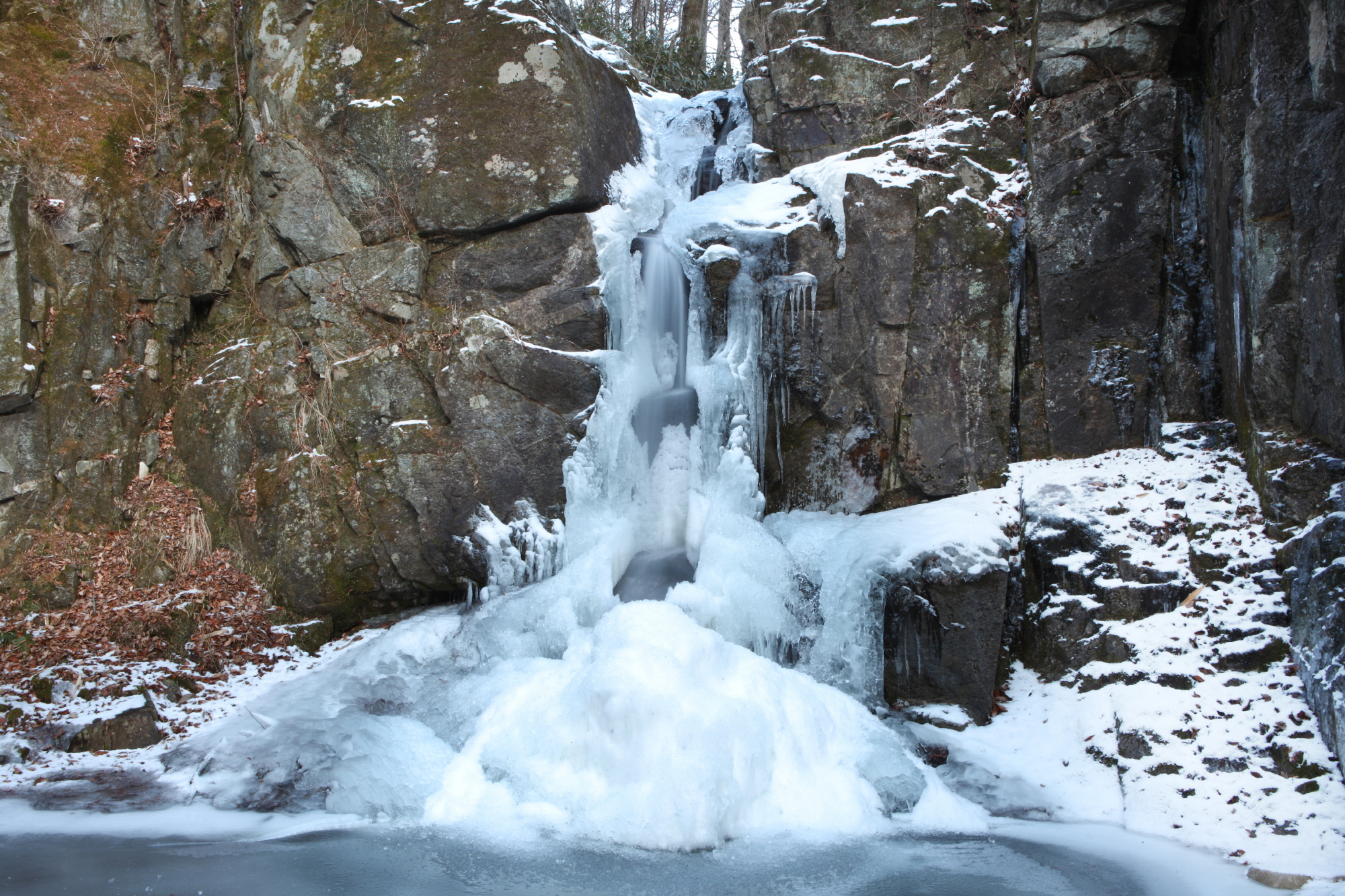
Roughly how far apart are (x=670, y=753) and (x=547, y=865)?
972mm

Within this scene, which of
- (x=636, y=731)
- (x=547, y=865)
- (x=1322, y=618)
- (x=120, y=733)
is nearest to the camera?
(x=547, y=865)

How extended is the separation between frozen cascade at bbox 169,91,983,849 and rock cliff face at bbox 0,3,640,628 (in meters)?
0.53

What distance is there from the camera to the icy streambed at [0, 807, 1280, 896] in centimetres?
405

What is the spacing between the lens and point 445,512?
715cm

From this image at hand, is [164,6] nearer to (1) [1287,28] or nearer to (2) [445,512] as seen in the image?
(2) [445,512]

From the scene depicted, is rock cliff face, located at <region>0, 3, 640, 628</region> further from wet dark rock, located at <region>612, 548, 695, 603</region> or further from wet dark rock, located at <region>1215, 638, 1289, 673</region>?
wet dark rock, located at <region>1215, 638, 1289, 673</region>

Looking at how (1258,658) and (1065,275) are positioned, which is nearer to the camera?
(1258,658)

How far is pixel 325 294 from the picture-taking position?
7.50 meters

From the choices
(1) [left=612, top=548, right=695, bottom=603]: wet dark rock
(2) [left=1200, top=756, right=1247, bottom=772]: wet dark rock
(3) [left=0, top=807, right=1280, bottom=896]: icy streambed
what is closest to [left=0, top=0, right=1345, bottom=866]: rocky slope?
(1) [left=612, top=548, right=695, bottom=603]: wet dark rock

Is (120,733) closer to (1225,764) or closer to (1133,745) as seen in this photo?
(1133,745)

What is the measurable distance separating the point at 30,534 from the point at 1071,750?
8.30 m

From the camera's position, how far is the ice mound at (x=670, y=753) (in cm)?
477

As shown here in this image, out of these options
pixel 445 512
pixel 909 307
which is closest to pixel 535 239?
pixel 445 512

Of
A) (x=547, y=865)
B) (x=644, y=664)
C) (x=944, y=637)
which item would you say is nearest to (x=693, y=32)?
(x=944, y=637)
